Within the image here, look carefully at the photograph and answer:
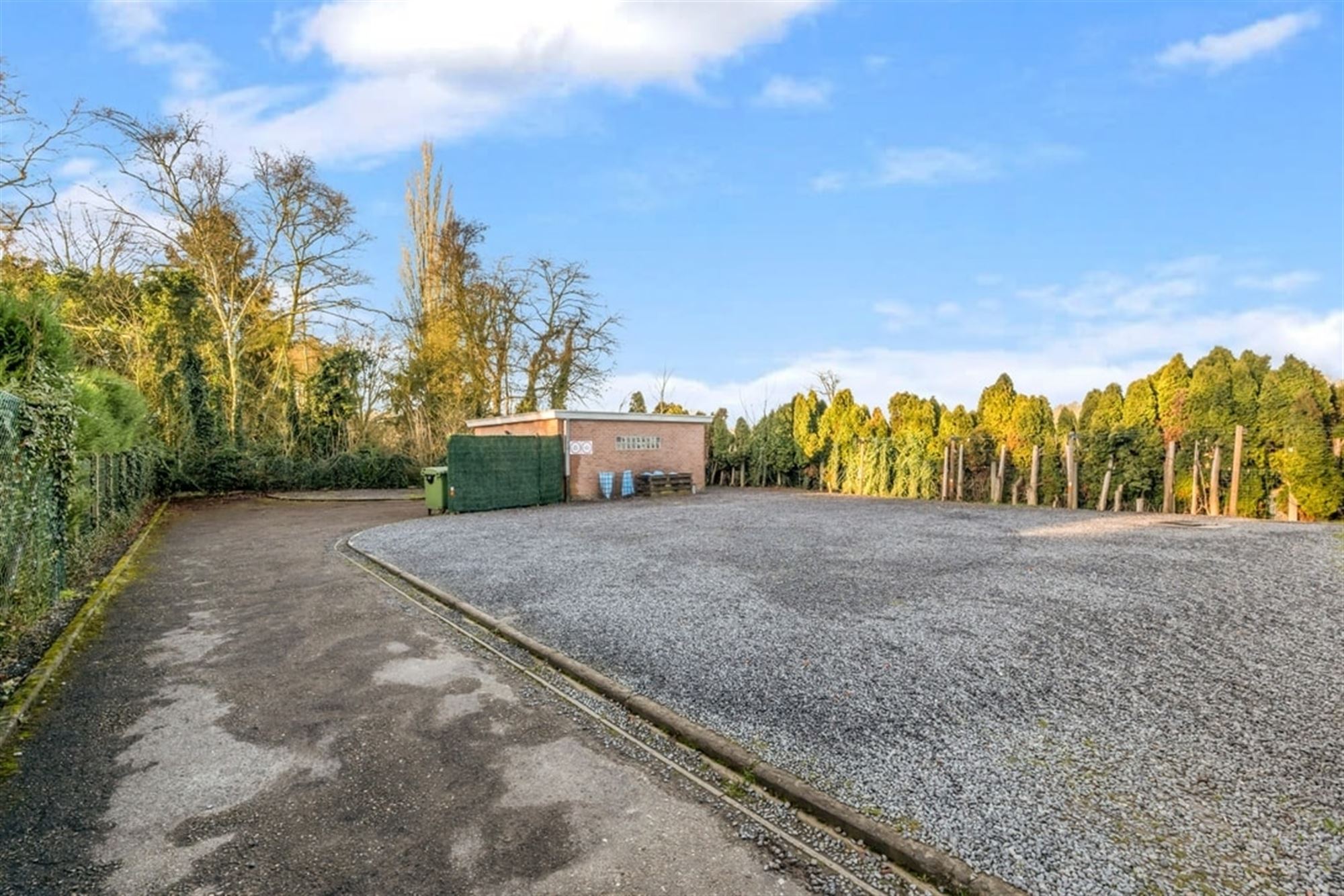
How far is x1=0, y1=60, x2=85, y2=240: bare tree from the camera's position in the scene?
461 inches

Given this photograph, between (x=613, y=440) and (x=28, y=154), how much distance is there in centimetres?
1383

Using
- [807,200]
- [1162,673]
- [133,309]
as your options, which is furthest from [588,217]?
[133,309]

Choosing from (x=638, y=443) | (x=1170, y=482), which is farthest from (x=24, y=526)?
(x=1170, y=482)

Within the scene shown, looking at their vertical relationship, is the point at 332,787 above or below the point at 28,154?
below

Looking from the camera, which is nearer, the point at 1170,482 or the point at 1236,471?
the point at 1236,471

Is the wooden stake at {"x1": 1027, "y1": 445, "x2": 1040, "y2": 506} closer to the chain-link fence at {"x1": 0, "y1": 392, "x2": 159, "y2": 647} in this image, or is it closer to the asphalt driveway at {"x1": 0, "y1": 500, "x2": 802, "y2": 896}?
the asphalt driveway at {"x1": 0, "y1": 500, "x2": 802, "y2": 896}

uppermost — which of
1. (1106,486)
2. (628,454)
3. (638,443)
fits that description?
(638,443)

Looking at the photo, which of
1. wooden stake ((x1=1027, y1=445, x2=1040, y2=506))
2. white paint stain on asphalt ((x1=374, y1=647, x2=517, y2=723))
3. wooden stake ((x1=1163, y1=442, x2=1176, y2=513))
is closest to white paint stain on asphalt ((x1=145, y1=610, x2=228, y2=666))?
white paint stain on asphalt ((x1=374, y1=647, x2=517, y2=723))

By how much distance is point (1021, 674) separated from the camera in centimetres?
416

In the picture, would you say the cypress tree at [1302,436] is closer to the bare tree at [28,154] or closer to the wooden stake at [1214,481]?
the wooden stake at [1214,481]

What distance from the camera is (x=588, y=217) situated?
14.5 metres

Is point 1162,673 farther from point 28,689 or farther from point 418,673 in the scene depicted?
point 28,689

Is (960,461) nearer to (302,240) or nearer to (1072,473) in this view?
(1072,473)

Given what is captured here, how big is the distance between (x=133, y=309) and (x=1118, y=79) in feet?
82.5
